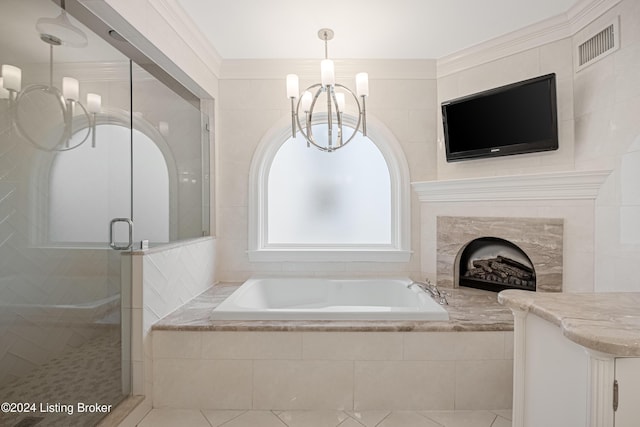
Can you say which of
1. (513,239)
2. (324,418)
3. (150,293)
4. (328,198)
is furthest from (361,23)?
A: (324,418)

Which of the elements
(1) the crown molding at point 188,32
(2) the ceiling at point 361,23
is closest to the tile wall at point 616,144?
(2) the ceiling at point 361,23

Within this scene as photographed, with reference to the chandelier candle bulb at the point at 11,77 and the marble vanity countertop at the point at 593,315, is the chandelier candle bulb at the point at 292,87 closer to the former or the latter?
the chandelier candle bulb at the point at 11,77

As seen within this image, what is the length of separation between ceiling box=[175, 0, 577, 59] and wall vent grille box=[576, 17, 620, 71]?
28cm

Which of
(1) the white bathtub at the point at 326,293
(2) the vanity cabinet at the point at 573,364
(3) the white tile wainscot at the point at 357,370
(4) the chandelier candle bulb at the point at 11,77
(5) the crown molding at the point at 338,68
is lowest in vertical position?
(3) the white tile wainscot at the point at 357,370

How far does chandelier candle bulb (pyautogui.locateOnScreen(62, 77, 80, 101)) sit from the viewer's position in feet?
4.45

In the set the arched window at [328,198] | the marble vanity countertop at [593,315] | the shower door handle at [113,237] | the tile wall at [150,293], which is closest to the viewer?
the marble vanity countertop at [593,315]

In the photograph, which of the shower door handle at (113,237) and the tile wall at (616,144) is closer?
the shower door handle at (113,237)

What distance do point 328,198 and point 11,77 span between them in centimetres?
219

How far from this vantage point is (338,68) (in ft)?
8.89

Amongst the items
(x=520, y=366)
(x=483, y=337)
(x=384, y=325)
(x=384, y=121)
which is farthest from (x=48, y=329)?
(x=384, y=121)

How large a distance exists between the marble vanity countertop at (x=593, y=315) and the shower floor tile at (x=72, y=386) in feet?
6.06

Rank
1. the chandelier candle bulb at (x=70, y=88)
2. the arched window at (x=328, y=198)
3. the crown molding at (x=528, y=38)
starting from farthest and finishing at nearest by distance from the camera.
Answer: the arched window at (x=328, y=198) < the crown molding at (x=528, y=38) < the chandelier candle bulb at (x=70, y=88)

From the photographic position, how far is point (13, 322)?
3.90 feet

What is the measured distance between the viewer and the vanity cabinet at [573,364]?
2.74ft
